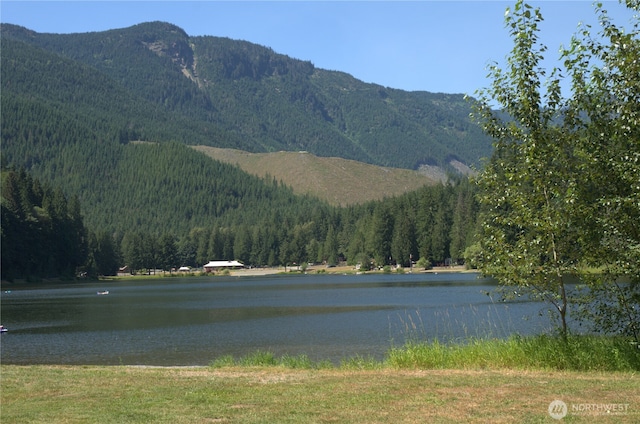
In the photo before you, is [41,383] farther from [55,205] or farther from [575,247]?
[55,205]

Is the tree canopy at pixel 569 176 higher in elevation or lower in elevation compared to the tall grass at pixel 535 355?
higher

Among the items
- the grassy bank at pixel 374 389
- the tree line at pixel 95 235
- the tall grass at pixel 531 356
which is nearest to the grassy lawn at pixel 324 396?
the grassy bank at pixel 374 389

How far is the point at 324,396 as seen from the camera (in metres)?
17.0

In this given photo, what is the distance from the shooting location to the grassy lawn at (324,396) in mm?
14758

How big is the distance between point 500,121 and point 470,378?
856 cm

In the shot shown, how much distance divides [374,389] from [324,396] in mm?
1456
